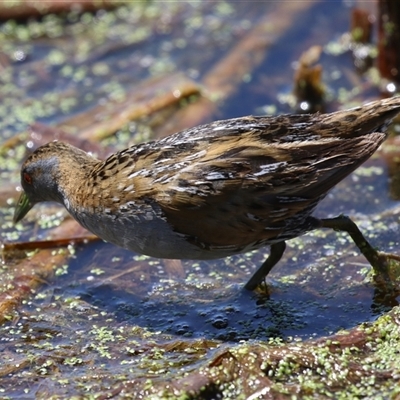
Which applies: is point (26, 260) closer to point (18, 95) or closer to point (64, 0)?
point (18, 95)

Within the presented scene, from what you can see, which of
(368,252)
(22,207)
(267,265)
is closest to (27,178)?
(22,207)

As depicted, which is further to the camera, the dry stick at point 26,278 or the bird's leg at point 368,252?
the dry stick at point 26,278

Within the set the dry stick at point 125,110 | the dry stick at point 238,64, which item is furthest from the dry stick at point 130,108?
the dry stick at point 238,64

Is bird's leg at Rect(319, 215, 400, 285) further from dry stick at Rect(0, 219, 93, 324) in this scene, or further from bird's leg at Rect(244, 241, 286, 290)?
dry stick at Rect(0, 219, 93, 324)

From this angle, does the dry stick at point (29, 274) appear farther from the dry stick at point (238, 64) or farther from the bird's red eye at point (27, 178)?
the dry stick at point (238, 64)

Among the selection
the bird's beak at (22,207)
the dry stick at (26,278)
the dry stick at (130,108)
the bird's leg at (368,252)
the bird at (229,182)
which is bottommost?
the dry stick at (26,278)

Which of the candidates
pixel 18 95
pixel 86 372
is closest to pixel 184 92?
pixel 18 95
